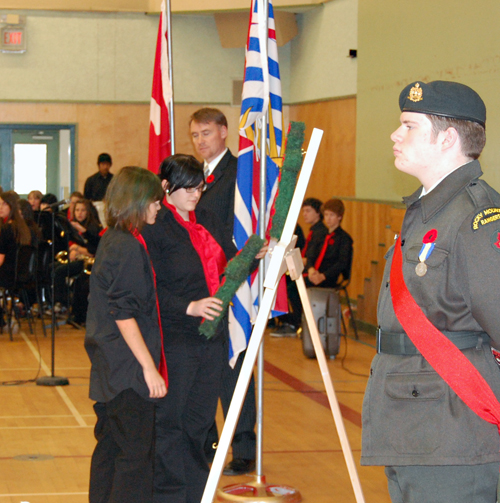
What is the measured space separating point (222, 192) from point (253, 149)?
0.39m

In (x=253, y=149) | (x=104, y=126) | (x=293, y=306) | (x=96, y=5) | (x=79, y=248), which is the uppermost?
(x=96, y=5)

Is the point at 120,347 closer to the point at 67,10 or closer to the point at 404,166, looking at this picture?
the point at 404,166

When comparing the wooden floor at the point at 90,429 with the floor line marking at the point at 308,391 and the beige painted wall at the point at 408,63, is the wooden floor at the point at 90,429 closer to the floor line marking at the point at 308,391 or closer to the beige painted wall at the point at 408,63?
the floor line marking at the point at 308,391

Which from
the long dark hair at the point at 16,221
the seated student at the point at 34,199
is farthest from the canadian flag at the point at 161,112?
the seated student at the point at 34,199

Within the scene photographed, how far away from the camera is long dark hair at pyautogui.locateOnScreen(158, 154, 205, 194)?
3.37 m

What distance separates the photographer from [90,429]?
521 centimetres

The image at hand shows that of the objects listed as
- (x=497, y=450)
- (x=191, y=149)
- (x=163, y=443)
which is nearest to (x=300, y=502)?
(x=163, y=443)

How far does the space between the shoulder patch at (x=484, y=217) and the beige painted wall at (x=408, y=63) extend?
16.4 ft

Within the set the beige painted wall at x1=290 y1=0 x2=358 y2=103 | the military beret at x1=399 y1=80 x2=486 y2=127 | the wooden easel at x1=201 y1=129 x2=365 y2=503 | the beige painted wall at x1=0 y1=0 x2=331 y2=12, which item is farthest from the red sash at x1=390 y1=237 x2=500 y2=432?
the beige painted wall at x1=0 y1=0 x2=331 y2=12

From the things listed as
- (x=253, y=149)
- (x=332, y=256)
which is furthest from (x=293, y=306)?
(x=253, y=149)

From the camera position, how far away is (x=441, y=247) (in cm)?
205

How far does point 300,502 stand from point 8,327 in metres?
5.59

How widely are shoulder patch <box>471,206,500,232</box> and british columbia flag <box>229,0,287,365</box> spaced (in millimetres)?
2001

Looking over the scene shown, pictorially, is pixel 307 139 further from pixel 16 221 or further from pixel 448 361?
pixel 448 361
